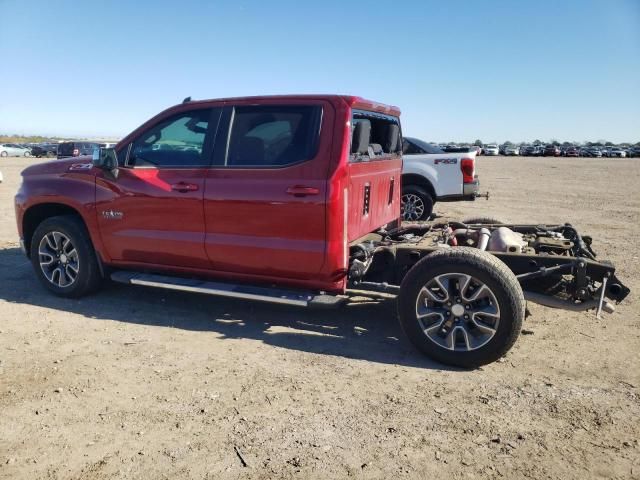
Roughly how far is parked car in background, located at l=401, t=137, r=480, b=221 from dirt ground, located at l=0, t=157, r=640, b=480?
492cm

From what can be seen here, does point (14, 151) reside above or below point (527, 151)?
below

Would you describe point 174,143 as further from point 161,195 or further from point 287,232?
point 287,232

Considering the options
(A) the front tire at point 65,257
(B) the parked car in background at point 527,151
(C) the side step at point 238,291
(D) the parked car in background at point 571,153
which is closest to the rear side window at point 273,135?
(C) the side step at point 238,291

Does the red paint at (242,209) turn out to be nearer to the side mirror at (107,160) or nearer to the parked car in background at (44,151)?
the side mirror at (107,160)

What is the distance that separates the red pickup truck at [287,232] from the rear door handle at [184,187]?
0.04 feet

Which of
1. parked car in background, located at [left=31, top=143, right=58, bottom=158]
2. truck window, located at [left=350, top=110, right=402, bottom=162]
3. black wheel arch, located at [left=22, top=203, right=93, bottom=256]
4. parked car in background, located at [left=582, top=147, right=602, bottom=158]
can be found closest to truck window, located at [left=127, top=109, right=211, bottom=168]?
black wheel arch, located at [left=22, top=203, right=93, bottom=256]

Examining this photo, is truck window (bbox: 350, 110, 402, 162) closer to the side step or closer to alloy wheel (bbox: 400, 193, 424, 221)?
the side step

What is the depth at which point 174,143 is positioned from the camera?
5074mm

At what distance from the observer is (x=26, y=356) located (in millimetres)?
4246

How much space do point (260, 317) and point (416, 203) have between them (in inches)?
236

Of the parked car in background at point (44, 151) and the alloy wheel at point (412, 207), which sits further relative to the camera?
the parked car in background at point (44, 151)

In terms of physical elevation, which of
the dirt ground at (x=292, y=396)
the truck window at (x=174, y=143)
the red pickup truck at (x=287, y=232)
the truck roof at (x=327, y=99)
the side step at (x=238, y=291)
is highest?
the truck roof at (x=327, y=99)

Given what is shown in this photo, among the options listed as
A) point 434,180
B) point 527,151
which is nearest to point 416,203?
point 434,180

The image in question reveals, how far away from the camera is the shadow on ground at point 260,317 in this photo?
4.46 meters
